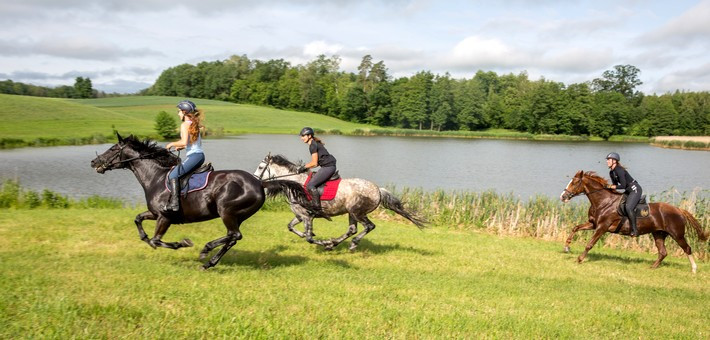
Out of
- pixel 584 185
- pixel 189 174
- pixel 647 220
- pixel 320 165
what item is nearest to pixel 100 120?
Answer: pixel 320 165

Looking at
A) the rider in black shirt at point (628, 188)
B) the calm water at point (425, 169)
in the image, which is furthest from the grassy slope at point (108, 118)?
the rider in black shirt at point (628, 188)

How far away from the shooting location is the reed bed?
16.7m

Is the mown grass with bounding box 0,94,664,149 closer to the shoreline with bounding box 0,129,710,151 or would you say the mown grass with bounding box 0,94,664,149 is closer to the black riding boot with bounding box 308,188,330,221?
the shoreline with bounding box 0,129,710,151

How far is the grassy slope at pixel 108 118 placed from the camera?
5881cm

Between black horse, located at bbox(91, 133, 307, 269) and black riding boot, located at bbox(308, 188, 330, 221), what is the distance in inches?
69.1

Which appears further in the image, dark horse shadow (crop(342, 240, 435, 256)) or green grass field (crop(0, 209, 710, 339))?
dark horse shadow (crop(342, 240, 435, 256))

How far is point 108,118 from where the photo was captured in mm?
75938

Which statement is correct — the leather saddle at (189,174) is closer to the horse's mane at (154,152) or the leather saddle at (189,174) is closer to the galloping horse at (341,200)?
the horse's mane at (154,152)

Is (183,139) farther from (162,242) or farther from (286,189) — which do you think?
(286,189)

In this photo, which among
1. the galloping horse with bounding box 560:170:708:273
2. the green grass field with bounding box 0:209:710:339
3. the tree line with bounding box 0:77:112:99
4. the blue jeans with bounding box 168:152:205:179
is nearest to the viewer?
the green grass field with bounding box 0:209:710:339

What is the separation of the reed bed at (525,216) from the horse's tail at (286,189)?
6746 millimetres

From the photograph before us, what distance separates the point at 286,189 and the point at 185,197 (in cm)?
223

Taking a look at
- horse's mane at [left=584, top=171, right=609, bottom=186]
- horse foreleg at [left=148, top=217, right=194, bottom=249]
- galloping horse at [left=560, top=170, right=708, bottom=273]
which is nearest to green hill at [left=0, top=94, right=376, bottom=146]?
horse foreleg at [left=148, top=217, right=194, bottom=249]

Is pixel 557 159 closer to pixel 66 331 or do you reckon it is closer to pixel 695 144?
pixel 695 144
